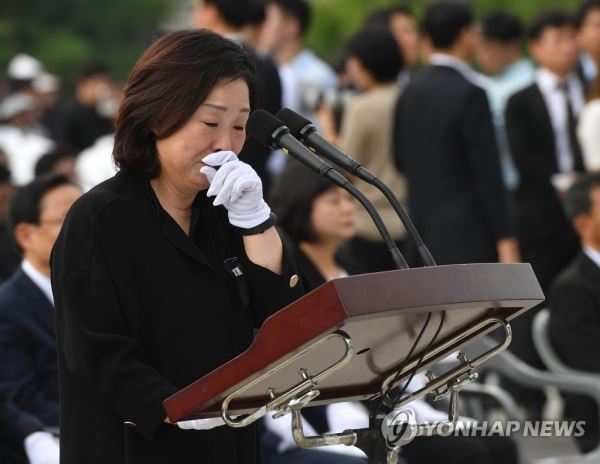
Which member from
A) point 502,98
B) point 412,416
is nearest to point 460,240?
point 502,98

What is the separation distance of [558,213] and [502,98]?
59.2 inches

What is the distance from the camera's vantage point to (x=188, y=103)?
9.84ft

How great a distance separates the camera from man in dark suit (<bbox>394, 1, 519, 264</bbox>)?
6.63 metres

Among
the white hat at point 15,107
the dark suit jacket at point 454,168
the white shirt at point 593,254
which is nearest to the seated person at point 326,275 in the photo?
the white shirt at point 593,254

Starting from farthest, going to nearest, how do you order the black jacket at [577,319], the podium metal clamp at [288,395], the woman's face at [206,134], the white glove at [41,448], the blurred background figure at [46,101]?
the blurred background figure at [46,101]
the black jacket at [577,319]
the white glove at [41,448]
the woman's face at [206,134]
the podium metal clamp at [288,395]

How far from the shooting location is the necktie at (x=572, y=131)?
7613mm

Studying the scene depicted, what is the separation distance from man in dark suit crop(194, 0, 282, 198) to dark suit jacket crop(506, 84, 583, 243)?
1978 mm

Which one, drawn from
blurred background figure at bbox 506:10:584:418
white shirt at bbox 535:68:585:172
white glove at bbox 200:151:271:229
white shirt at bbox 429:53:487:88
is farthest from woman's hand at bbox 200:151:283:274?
white shirt at bbox 535:68:585:172

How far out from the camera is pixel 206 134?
2.99 m

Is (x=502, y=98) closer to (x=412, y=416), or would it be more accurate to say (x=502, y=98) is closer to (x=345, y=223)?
(x=345, y=223)

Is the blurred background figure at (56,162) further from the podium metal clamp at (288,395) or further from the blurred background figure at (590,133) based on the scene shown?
the podium metal clamp at (288,395)

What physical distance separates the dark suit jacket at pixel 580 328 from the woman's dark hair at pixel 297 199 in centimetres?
116

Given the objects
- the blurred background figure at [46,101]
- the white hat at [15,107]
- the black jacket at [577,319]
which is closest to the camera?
the black jacket at [577,319]

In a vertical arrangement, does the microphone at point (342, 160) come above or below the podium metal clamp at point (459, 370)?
above
